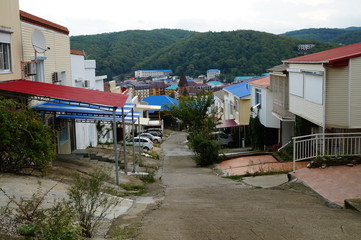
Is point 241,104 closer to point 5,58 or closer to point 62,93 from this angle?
point 62,93

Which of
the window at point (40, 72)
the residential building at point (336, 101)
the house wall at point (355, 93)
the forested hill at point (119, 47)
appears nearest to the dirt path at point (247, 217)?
the residential building at point (336, 101)

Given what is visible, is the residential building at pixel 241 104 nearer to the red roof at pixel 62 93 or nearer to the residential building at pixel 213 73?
the red roof at pixel 62 93

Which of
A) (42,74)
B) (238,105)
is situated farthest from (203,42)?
(42,74)

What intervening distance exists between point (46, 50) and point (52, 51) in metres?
2.43

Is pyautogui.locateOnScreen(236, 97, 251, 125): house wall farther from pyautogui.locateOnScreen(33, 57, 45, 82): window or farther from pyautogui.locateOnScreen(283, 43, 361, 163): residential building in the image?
pyautogui.locateOnScreen(33, 57, 45, 82): window

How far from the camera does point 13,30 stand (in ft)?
49.3

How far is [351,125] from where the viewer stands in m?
14.7

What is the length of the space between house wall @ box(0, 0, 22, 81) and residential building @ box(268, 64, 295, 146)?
1238 centimetres

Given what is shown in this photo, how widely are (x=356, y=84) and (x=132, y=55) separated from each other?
149 meters

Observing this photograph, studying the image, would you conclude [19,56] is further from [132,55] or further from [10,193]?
[132,55]

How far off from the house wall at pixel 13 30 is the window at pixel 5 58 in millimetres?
138

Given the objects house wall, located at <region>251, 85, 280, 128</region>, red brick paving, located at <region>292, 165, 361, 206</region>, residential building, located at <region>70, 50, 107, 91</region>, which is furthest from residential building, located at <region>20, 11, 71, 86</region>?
house wall, located at <region>251, 85, 280, 128</region>

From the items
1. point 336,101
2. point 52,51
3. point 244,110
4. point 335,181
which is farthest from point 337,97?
point 244,110

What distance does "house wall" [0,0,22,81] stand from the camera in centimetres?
1420
